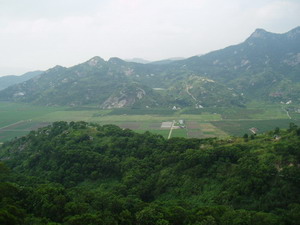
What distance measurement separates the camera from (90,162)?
6500 cm

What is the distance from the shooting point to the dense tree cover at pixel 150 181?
112 feet

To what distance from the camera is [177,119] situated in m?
159

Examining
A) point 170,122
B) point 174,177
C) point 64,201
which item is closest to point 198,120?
point 170,122

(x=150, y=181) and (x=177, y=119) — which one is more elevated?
(x=150, y=181)

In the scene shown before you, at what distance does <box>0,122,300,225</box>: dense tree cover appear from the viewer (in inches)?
1348

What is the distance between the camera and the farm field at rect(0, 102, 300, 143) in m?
127

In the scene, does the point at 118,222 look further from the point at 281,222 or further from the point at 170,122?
the point at 170,122

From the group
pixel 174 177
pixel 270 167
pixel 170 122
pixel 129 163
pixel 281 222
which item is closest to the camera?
pixel 281 222

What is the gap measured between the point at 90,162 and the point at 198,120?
325ft

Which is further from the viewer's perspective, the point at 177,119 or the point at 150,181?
the point at 177,119

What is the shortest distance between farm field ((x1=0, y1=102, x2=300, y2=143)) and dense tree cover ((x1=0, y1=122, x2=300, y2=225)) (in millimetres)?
50530

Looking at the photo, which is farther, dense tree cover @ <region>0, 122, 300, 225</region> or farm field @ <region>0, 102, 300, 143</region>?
farm field @ <region>0, 102, 300, 143</region>

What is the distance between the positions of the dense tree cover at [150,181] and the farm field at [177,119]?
50.5m

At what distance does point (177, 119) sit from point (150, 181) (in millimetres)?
106600
